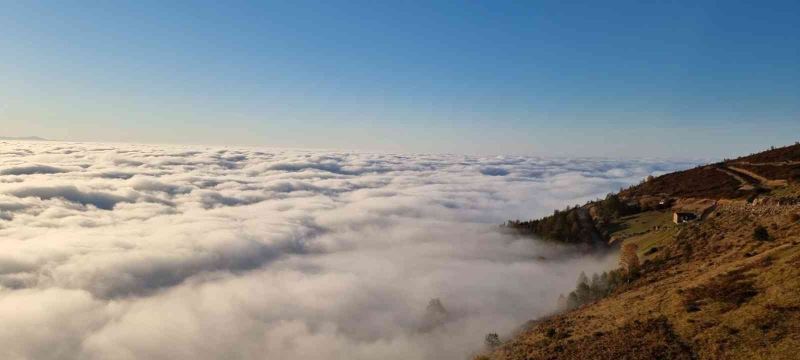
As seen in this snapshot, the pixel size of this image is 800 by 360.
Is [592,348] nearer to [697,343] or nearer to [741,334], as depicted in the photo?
[697,343]

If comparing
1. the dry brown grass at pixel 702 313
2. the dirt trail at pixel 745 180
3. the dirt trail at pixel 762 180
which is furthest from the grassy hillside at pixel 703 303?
the dirt trail at pixel 745 180

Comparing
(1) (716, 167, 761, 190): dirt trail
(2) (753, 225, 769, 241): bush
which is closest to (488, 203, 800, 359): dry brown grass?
(2) (753, 225, 769, 241): bush

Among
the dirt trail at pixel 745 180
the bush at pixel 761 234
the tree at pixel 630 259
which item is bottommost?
the tree at pixel 630 259

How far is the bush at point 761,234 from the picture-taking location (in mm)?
45656

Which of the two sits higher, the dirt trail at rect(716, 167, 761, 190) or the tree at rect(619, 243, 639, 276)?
the dirt trail at rect(716, 167, 761, 190)

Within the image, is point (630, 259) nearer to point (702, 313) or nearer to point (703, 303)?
point (703, 303)

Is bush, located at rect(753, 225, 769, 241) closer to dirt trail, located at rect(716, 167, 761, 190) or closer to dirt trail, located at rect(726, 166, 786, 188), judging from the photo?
dirt trail, located at rect(716, 167, 761, 190)

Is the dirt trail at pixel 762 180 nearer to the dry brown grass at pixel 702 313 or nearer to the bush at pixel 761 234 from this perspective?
the dry brown grass at pixel 702 313

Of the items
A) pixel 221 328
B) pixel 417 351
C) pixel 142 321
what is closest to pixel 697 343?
pixel 417 351

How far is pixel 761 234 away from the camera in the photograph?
4606 centimetres

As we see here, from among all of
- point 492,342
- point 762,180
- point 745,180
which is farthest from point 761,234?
point 745,180

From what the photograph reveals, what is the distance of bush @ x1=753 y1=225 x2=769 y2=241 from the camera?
45656 millimetres

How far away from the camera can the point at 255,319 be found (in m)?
133

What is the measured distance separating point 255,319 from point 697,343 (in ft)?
417
